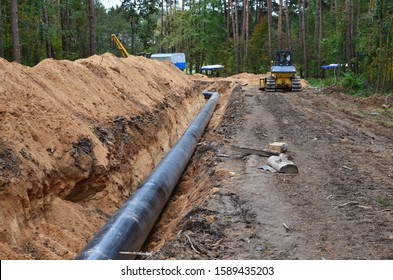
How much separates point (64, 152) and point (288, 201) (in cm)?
395

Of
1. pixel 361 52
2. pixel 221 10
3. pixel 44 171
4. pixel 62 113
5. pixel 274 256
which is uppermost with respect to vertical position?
pixel 221 10

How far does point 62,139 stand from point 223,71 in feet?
150

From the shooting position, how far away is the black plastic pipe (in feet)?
→ 18.4

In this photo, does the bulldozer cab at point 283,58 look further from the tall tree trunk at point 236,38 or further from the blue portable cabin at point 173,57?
the tall tree trunk at point 236,38

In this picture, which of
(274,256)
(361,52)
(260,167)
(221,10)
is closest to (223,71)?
(221,10)

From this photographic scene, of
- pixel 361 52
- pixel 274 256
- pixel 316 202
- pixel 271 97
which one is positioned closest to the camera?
pixel 274 256

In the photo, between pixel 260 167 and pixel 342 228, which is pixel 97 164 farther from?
pixel 342 228

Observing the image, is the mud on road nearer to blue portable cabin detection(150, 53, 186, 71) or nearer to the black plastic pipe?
the black plastic pipe

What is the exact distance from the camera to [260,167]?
8617 millimetres

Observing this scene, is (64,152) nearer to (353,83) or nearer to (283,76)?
(283,76)

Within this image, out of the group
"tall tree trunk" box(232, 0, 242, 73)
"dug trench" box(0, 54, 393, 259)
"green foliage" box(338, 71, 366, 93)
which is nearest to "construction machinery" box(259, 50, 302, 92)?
"green foliage" box(338, 71, 366, 93)

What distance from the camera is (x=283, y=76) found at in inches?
1013

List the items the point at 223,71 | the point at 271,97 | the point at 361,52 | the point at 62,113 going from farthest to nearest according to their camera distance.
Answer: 1. the point at 223,71
2. the point at 361,52
3. the point at 271,97
4. the point at 62,113

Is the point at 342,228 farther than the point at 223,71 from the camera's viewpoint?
No
